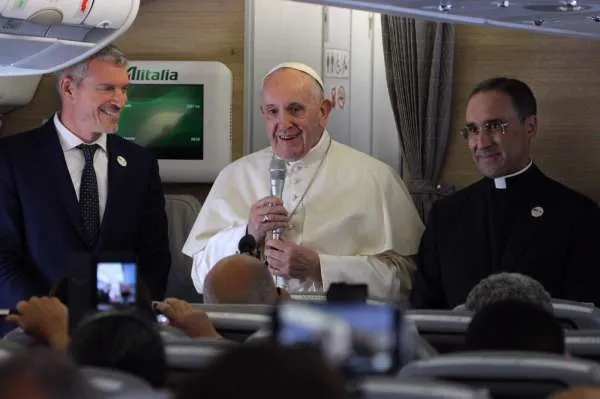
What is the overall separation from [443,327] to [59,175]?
106 inches

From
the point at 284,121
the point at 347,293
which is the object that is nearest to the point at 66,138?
the point at 284,121

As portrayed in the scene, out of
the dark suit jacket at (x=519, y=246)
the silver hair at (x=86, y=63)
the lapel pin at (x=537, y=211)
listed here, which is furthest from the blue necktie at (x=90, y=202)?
the lapel pin at (x=537, y=211)

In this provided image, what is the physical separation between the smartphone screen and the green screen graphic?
4.53 metres

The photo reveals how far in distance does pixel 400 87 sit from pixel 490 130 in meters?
1.51

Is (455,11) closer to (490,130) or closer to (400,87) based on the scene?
(490,130)

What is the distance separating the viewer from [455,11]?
22.1 feet

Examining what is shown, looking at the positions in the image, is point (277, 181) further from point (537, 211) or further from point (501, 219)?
point (537, 211)

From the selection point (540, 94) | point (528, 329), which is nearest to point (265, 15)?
point (540, 94)

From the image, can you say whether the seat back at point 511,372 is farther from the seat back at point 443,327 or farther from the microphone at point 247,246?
the microphone at point 247,246

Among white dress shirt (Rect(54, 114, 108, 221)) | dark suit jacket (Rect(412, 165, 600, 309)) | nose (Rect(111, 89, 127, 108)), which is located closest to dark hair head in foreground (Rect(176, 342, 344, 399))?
dark suit jacket (Rect(412, 165, 600, 309))

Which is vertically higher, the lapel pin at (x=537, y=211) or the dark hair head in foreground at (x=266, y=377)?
the lapel pin at (x=537, y=211)

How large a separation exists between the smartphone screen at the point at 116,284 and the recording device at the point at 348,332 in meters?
1.22

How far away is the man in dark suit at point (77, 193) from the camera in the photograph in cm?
680

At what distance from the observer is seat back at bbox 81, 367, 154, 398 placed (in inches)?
116
